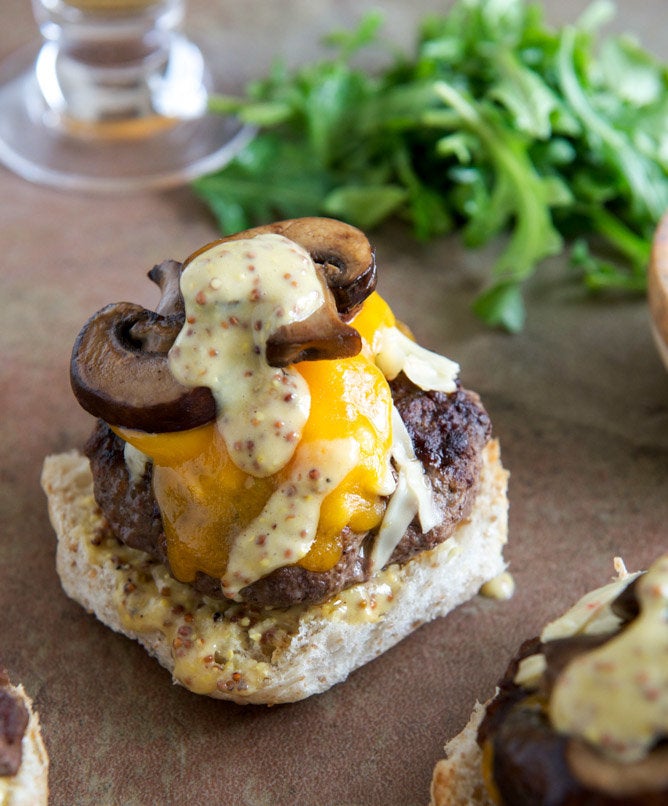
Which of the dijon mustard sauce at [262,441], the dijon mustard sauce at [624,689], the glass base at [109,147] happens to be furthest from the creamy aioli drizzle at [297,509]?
the glass base at [109,147]

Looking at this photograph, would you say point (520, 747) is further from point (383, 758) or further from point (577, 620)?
point (383, 758)

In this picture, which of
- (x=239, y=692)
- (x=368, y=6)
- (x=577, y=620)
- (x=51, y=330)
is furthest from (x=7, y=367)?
(x=368, y=6)

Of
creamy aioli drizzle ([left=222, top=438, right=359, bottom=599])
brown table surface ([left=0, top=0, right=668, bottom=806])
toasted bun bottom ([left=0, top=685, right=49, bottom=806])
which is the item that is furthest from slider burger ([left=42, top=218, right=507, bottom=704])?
toasted bun bottom ([left=0, top=685, right=49, bottom=806])

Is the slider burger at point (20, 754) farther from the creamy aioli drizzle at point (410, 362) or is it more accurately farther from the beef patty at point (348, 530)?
the creamy aioli drizzle at point (410, 362)

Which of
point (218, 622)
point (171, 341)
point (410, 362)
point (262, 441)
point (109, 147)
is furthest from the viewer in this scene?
point (109, 147)

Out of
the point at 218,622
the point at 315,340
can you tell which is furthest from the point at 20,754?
the point at 315,340

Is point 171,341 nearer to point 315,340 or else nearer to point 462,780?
point 315,340
